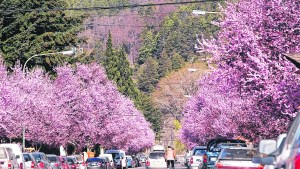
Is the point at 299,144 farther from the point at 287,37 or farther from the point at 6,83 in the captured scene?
the point at 6,83

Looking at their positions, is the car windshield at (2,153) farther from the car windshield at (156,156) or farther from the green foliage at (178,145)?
the green foliage at (178,145)

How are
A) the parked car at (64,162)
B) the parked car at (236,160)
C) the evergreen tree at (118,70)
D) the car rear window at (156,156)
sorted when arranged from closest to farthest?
1. the parked car at (236,160)
2. the parked car at (64,162)
3. the car rear window at (156,156)
4. the evergreen tree at (118,70)

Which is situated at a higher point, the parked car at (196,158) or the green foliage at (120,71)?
the green foliage at (120,71)

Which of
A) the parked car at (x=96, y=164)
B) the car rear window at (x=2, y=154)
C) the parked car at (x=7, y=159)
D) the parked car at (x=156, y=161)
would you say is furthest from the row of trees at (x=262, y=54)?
the parked car at (x=156, y=161)

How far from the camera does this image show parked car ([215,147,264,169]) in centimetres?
2820

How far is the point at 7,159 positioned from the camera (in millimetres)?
30594

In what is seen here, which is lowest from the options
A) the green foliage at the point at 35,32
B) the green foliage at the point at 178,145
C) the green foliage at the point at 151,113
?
the green foliage at the point at 178,145

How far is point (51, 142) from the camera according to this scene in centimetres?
6278

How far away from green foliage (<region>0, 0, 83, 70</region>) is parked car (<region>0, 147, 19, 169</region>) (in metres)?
35.0

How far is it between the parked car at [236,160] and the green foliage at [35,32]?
3888cm

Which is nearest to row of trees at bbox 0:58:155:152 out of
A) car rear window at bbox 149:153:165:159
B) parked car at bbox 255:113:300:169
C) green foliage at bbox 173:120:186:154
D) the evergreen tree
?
car rear window at bbox 149:153:165:159

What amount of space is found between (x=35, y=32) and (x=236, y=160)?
47.9 meters

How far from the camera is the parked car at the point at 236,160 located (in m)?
28.2

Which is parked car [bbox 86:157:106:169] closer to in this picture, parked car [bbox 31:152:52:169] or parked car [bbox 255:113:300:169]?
parked car [bbox 31:152:52:169]
